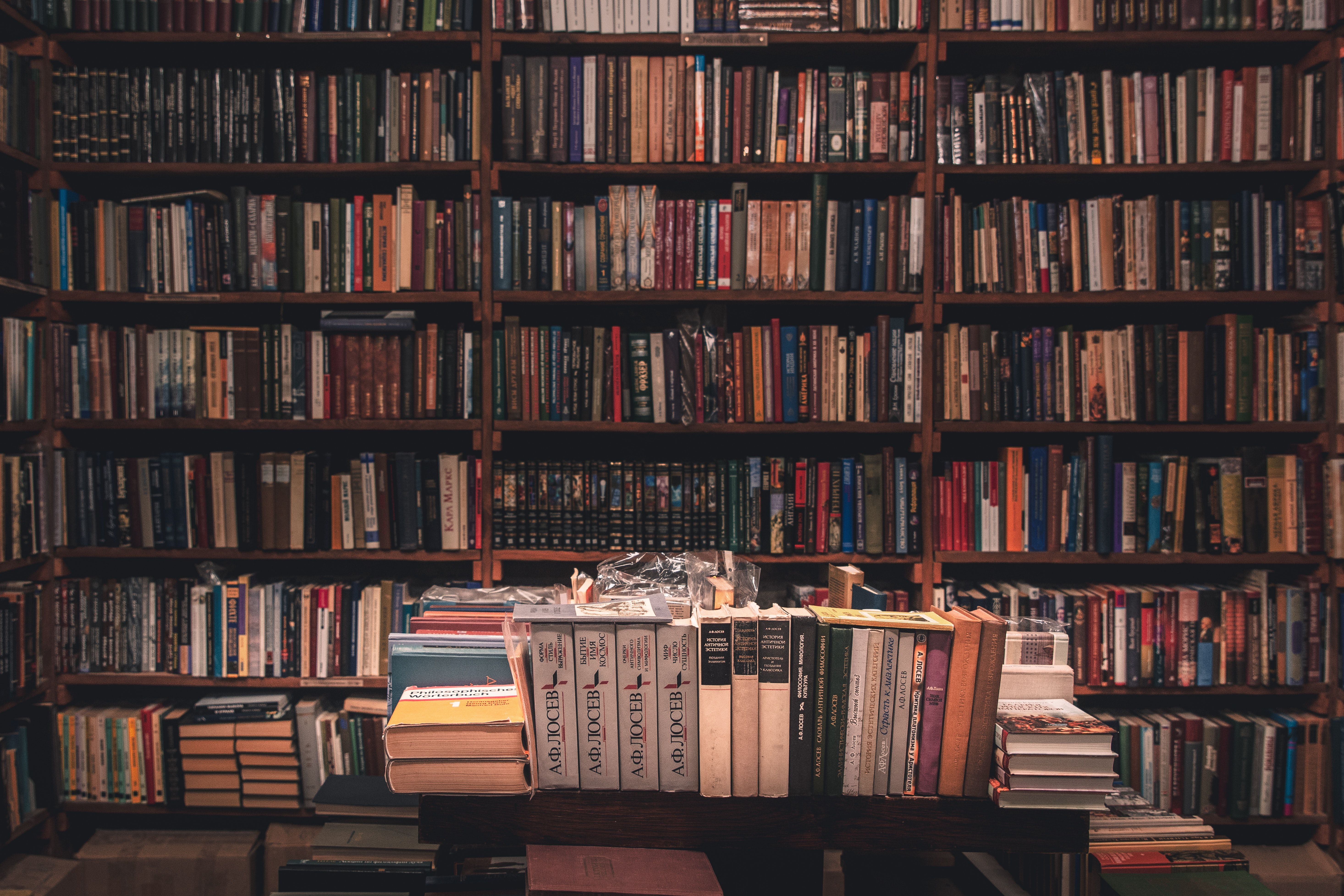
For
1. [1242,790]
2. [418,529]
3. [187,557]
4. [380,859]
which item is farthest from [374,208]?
[1242,790]

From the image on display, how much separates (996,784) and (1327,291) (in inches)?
70.5

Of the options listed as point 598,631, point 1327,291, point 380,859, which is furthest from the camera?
point 1327,291

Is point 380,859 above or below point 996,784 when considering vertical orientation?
below

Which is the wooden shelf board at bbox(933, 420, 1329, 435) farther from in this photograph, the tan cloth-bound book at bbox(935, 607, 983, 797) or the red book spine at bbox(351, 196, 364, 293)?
the red book spine at bbox(351, 196, 364, 293)

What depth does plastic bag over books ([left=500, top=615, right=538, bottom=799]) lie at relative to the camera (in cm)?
108

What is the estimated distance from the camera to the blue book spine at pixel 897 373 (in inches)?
80.6

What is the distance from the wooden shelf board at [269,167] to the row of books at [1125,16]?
1.39 m

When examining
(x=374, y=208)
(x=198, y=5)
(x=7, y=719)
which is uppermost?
(x=198, y=5)

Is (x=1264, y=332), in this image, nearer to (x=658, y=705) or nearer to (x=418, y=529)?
(x=658, y=705)

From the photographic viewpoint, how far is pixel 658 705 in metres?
1.12

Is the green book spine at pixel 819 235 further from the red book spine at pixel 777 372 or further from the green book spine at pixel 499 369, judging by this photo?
the green book spine at pixel 499 369

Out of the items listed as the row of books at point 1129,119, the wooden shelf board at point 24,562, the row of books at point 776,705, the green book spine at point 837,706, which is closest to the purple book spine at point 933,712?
the row of books at point 776,705

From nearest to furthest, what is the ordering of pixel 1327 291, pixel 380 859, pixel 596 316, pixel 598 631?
pixel 598 631, pixel 380 859, pixel 1327 291, pixel 596 316

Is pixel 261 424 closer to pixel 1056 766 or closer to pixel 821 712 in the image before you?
pixel 821 712
